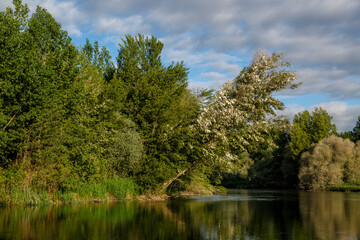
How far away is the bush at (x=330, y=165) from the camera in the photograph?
7962 centimetres

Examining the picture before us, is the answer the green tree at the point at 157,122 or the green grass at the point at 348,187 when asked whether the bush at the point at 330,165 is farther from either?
the green tree at the point at 157,122

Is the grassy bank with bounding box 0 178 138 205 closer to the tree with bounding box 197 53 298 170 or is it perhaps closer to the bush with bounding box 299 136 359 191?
the tree with bounding box 197 53 298 170

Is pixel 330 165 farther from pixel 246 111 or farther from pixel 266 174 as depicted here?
pixel 246 111

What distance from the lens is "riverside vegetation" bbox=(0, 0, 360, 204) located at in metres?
29.3

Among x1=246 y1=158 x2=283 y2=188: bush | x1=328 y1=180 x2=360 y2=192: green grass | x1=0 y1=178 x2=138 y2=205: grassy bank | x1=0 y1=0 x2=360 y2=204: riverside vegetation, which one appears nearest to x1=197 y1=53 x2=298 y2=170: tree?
x1=0 y1=0 x2=360 y2=204: riverside vegetation

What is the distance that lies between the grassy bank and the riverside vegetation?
88mm

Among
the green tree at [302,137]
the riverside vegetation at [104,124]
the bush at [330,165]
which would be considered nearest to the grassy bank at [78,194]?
the riverside vegetation at [104,124]

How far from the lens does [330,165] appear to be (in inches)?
3142

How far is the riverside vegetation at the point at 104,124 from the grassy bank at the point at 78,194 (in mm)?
88

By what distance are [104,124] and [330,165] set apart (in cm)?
5730

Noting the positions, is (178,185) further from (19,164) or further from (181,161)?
(19,164)

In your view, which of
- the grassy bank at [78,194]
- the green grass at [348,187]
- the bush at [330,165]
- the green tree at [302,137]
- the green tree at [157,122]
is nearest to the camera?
the grassy bank at [78,194]

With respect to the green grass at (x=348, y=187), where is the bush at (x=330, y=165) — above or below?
above

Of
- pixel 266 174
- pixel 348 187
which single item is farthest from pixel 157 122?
pixel 266 174
